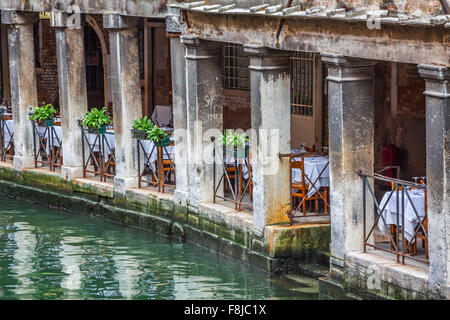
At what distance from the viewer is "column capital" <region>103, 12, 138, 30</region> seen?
52.9 ft

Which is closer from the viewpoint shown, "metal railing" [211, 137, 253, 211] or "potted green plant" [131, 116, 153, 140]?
"metal railing" [211, 137, 253, 211]

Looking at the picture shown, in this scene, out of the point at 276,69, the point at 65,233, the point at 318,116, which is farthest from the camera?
the point at 318,116

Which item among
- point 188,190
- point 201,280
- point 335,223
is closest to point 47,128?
point 188,190

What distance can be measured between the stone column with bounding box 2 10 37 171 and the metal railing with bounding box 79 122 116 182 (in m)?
1.39

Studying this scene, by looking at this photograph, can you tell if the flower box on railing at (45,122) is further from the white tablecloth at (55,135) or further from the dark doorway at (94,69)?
the dark doorway at (94,69)

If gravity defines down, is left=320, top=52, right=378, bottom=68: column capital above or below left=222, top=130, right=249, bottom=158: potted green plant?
above

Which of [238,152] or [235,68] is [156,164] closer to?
[238,152]

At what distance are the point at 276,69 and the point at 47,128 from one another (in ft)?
21.8

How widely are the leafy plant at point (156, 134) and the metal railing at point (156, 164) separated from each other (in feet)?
0.43

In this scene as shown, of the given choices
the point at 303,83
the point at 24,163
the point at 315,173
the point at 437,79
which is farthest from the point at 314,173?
the point at 24,163

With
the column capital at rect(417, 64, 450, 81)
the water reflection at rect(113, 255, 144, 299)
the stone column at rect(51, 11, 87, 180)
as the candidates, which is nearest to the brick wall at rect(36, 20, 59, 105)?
the stone column at rect(51, 11, 87, 180)

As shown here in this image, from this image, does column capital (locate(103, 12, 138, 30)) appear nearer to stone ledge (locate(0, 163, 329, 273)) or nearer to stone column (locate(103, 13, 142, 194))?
stone column (locate(103, 13, 142, 194))

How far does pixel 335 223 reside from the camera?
1211cm

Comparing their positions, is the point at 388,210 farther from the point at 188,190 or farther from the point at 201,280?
the point at 188,190
